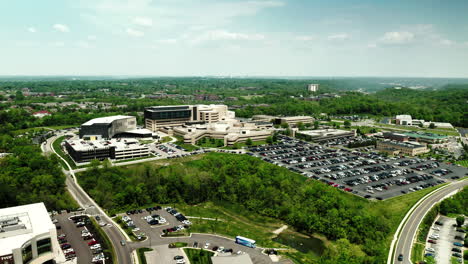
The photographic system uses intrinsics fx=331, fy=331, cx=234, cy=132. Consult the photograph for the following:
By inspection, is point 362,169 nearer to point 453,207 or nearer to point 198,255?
point 453,207

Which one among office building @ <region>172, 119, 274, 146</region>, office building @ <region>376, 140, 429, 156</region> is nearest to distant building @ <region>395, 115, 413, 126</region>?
office building @ <region>376, 140, 429, 156</region>

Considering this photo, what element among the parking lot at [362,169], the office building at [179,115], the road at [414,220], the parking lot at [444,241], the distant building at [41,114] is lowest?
the parking lot at [444,241]

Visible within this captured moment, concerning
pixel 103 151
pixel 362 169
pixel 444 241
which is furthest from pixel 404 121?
pixel 103 151

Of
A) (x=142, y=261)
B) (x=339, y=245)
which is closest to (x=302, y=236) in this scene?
(x=339, y=245)

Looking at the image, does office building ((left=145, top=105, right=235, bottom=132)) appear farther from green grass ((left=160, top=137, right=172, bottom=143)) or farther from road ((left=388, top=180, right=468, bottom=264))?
road ((left=388, top=180, right=468, bottom=264))

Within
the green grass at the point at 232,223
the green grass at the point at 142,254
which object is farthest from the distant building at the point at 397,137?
the green grass at the point at 142,254

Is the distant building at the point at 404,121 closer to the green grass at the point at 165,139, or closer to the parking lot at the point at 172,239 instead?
the green grass at the point at 165,139
